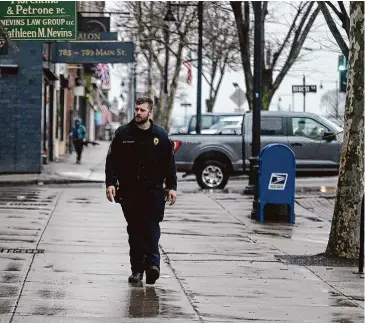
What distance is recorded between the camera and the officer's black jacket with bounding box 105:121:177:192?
32.9 feet

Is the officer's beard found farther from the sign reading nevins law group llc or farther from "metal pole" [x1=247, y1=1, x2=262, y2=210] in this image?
the sign reading nevins law group llc

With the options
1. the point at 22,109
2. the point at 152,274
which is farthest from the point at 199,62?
the point at 152,274

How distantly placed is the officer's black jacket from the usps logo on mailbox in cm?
716

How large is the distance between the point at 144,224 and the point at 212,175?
1453 cm

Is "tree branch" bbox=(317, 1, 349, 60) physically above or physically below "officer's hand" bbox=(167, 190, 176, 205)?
above

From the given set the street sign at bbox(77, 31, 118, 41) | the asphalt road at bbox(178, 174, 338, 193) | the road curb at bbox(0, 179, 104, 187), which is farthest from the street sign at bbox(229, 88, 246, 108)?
the road curb at bbox(0, 179, 104, 187)

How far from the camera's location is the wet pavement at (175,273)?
28.8 ft

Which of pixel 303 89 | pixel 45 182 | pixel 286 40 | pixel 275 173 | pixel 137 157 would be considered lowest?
pixel 45 182

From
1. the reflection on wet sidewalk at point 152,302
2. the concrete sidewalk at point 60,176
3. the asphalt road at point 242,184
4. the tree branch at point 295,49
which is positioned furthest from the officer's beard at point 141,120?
the tree branch at point 295,49

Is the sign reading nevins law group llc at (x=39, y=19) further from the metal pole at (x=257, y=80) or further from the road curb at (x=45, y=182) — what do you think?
the metal pole at (x=257, y=80)

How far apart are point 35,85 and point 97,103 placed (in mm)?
49900

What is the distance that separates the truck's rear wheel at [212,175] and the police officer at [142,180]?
14.3 m

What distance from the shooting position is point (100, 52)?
28.6 metres

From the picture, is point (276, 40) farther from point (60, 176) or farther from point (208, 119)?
point (60, 176)
